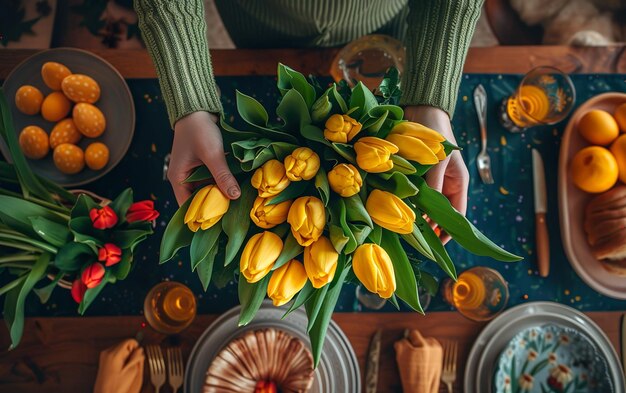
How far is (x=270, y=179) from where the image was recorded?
401 mm

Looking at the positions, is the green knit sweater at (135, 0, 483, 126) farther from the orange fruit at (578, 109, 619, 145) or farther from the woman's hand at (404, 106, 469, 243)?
the orange fruit at (578, 109, 619, 145)

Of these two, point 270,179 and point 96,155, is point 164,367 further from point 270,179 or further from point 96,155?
point 270,179

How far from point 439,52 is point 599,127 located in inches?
14.8

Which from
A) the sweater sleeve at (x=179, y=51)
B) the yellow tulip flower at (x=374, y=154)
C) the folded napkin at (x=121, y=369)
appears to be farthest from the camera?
the folded napkin at (x=121, y=369)

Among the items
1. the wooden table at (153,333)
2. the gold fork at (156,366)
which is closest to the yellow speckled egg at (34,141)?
the wooden table at (153,333)

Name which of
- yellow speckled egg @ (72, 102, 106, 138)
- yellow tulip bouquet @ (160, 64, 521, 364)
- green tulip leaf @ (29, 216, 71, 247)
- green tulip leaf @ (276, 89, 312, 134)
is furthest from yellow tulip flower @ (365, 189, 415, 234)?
yellow speckled egg @ (72, 102, 106, 138)

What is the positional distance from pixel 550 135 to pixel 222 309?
2.16 ft

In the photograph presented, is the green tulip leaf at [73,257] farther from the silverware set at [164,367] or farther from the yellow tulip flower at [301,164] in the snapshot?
the yellow tulip flower at [301,164]

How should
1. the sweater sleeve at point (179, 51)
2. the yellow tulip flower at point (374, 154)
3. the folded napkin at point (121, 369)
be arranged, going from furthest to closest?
the folded napkin at point (121, 369) < the sweater sleeve at point (179, 51) < the yellow tulip flower at point (374, 154)

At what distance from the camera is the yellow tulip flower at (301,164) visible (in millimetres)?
404

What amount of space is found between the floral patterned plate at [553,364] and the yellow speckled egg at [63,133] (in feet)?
2.66

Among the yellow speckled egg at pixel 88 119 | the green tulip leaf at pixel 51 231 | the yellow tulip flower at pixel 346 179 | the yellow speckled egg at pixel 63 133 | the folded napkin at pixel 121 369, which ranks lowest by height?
the folded napkin at pixel 121 369

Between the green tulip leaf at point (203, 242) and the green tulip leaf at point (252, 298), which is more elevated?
the green tulip leaf at point (203, 242)

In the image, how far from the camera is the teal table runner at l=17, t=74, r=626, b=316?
762 millimetres
